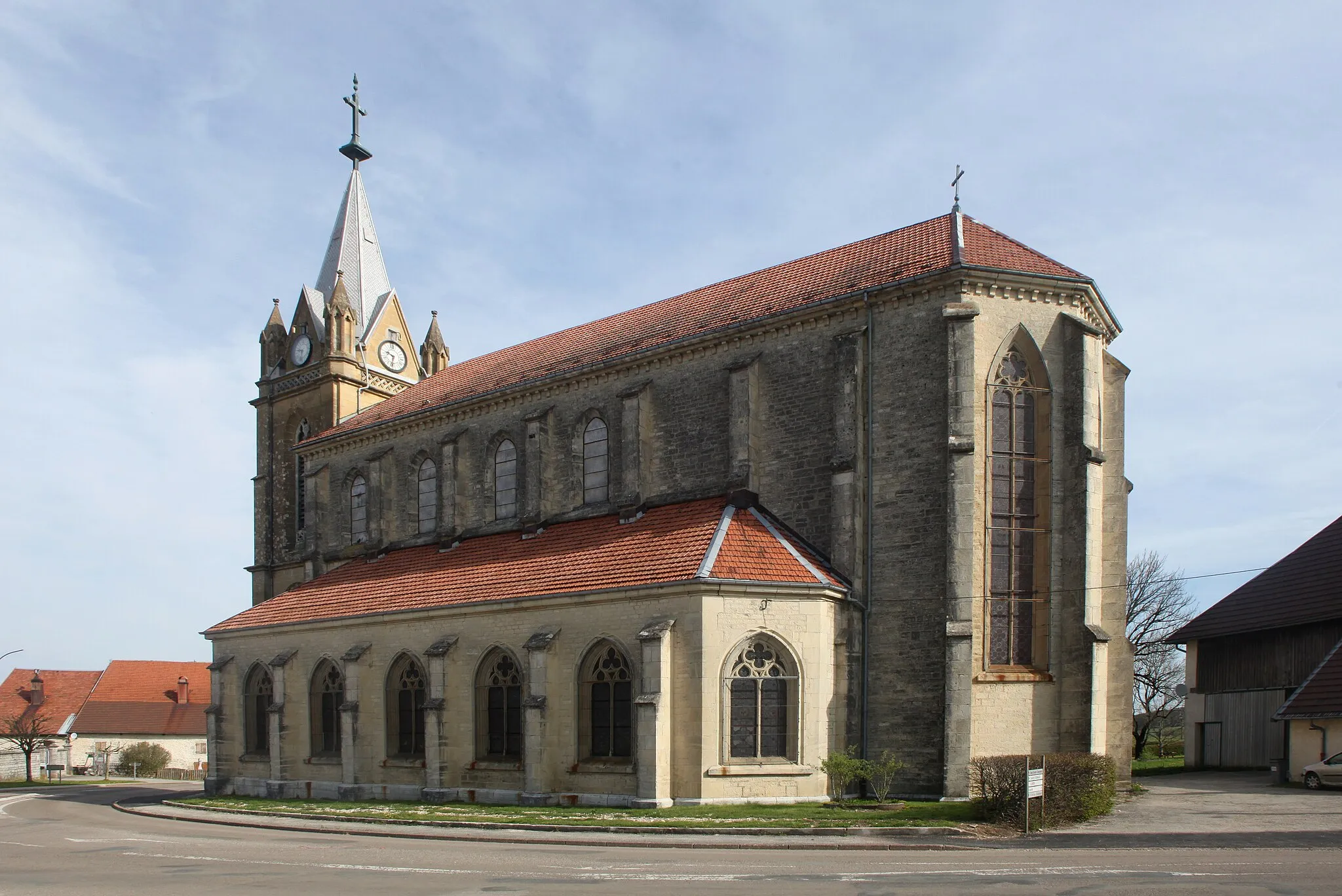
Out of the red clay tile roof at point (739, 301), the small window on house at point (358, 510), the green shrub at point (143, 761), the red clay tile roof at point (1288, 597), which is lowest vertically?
the green shrub at point (143, 761)

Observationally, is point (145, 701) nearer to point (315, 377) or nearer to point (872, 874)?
point (315, 377)

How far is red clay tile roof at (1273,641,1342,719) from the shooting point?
89.2 feet

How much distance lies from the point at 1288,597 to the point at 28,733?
5948 cm

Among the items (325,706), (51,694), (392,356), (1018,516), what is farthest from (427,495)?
(51,694)

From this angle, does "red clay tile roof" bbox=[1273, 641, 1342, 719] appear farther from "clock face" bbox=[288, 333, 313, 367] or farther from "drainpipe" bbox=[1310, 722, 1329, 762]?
"clock face" bbox=[288, 333, 313, 367]

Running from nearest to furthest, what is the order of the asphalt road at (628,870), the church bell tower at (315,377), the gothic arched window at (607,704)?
the asphalt road at (628,870), the gothic arched window at (607,704), the church bell tower at (315,377)

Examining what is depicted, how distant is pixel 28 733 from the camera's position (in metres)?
57.1

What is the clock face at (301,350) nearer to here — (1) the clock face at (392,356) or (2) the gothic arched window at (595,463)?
(1) the clock face at (392,356)

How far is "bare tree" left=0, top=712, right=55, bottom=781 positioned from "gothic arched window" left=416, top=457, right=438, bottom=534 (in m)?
32.4

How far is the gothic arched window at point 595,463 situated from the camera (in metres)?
31.8

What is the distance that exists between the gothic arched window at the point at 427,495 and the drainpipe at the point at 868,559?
16.7 metres

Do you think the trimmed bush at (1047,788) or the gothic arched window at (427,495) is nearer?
the trimmed bush at (1047,788)

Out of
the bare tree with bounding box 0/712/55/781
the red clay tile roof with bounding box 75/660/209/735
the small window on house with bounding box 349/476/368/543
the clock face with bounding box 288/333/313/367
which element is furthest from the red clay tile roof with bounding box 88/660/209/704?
the small window on house with bounding box 349/476/368/543

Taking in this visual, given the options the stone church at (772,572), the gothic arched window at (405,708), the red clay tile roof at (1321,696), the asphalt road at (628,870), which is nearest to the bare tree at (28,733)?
the stone church at (772,572)
